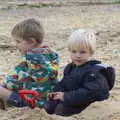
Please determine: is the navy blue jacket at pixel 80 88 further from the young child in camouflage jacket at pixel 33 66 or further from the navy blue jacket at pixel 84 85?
the young child in camouflage jacket at pixel 33 66

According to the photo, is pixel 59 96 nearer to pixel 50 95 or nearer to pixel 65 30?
pixel 50 95

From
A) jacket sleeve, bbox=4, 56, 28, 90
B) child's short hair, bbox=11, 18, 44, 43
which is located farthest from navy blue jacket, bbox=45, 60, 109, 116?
child's short hair, bbox=11, 18, 44, 43

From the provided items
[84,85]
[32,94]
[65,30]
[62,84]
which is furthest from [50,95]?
[65,30]

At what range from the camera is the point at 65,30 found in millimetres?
11961

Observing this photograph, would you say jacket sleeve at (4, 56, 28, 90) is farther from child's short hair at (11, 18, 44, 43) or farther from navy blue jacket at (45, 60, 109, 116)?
navy blue jacket at (45, 60, 109, 116)

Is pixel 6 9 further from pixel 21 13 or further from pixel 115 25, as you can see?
pixel 115 25

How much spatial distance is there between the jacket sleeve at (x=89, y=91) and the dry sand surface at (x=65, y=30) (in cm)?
21

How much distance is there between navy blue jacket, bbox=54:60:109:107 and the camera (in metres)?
4.71

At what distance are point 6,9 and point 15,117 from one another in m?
12.3

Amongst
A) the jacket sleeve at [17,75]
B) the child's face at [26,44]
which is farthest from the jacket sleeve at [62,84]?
the child's face at [26,44]

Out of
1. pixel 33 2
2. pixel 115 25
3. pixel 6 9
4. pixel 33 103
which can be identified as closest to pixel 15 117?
pixel 33 103

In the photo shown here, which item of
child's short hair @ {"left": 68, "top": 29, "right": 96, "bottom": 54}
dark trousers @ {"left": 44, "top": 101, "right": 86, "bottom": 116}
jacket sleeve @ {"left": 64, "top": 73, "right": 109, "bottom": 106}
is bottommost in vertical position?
dark trousers @ {"left": 44, "top": 101, "right": 86, "bottom": 116}

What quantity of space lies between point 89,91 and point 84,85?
7cm

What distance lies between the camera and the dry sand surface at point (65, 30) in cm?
517
